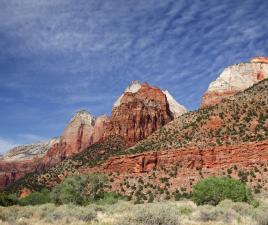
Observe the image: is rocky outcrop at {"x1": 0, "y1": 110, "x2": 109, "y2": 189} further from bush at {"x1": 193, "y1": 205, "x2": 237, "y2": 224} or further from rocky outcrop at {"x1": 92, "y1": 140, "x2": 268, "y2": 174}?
bush at {"x1": 193, "y1": 205, "x2": 237, "y2": 224}

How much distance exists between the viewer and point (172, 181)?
58.9m

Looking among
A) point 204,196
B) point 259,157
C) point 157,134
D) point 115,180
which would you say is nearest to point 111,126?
point 157,134

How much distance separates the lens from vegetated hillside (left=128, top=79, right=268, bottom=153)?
61500 mm

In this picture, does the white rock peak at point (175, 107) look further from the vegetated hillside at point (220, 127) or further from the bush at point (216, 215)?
the bush at point (216, 215)

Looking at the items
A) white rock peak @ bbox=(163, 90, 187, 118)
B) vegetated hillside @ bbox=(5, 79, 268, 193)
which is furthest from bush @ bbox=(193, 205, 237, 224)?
white rock peak @ bbox=(163, 90, 187, 118)

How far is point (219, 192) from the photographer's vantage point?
35.2 meters

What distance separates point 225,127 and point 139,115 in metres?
50.0

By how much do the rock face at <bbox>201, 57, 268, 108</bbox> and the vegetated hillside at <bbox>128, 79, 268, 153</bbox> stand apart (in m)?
23.1

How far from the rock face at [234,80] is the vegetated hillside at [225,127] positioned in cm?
2307

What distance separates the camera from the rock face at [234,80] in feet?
332

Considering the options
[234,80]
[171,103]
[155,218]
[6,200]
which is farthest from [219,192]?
[171,103]

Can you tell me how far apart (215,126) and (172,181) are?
1332cm

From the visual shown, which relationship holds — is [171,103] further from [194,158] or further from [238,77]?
[194,158]

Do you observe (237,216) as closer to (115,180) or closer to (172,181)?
(172,181)
